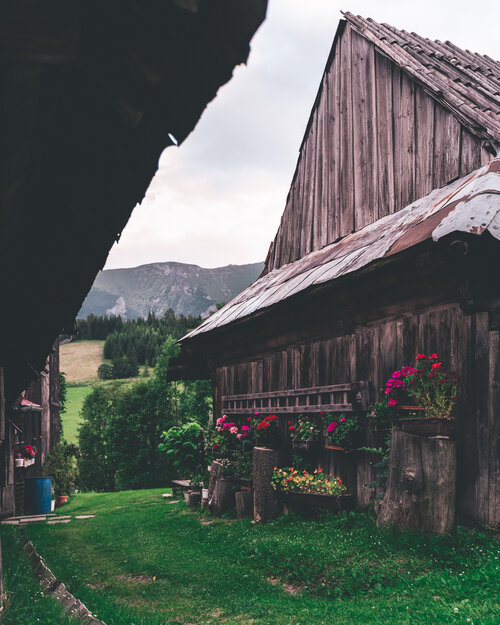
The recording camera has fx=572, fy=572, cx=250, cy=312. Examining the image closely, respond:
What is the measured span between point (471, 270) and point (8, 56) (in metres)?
5.74

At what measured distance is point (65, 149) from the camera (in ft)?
6.25

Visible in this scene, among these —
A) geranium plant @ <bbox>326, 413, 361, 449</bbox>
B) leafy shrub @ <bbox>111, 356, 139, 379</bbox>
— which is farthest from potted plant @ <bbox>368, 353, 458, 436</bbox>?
leafy shrub @ <bbox>111, 356, 139, 379</bbox>

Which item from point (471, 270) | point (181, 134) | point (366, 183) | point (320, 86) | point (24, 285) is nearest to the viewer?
point (181, 134)

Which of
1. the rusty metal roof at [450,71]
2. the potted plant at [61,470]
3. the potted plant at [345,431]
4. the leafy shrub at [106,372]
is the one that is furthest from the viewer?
the leafy shrub at [106,372]

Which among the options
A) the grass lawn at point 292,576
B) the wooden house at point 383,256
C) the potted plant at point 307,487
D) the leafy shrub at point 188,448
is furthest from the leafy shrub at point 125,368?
the potted plant at point 307,487

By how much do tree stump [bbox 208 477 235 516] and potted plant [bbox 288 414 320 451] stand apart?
2.12 m

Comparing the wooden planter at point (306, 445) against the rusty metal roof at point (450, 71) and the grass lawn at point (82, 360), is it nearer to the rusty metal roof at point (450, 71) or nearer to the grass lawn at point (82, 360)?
the rusty metal roof at point (450, 71)

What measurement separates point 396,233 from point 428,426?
2673mm

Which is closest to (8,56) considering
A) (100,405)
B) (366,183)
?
(366,183)

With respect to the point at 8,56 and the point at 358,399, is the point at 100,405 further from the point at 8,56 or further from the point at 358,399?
the point at 8,56

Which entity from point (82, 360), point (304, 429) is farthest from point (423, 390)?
point (82, 360)

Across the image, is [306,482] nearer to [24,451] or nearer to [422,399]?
[422,399]

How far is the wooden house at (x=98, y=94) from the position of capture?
55.7 inches

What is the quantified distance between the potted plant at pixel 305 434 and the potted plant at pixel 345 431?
65cm
